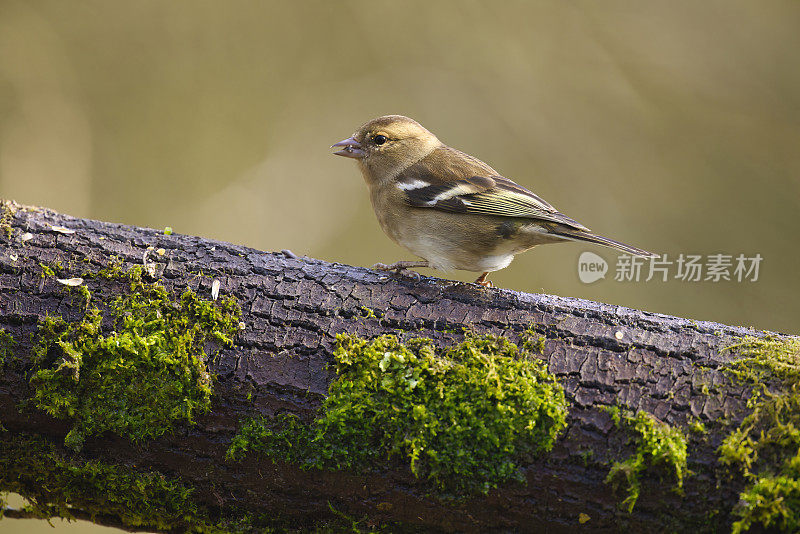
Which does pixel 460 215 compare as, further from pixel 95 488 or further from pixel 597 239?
pixel 95 488

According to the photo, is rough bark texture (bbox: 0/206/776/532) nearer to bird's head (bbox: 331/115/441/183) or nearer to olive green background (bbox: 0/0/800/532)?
bird's head (bbox: 331/115/441/183)

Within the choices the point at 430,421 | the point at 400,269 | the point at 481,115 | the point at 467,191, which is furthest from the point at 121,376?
the point at 481,115

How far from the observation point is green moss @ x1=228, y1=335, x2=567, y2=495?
2520mm

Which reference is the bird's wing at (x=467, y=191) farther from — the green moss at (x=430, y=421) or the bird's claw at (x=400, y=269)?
the green moss at (x=430, y=421)

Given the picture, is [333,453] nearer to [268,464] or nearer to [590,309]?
[268,464]

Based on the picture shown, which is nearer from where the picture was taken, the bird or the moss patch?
the moss patch

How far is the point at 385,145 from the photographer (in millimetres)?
4504

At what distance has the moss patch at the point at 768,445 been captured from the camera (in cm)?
233

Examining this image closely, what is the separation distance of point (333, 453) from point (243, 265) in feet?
3.66

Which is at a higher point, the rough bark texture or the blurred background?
the blurred background

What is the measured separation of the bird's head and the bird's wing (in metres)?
0.20

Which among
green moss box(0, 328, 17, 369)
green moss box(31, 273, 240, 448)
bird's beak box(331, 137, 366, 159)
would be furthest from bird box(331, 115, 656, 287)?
green moss box(0, 328, 17, 369)

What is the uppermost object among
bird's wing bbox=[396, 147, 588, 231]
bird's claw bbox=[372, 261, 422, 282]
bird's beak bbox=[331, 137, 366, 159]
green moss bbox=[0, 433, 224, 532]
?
bird's beak bbox=[331, 137, 366, 159]

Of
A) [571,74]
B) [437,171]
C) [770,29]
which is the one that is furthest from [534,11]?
[437,171]
